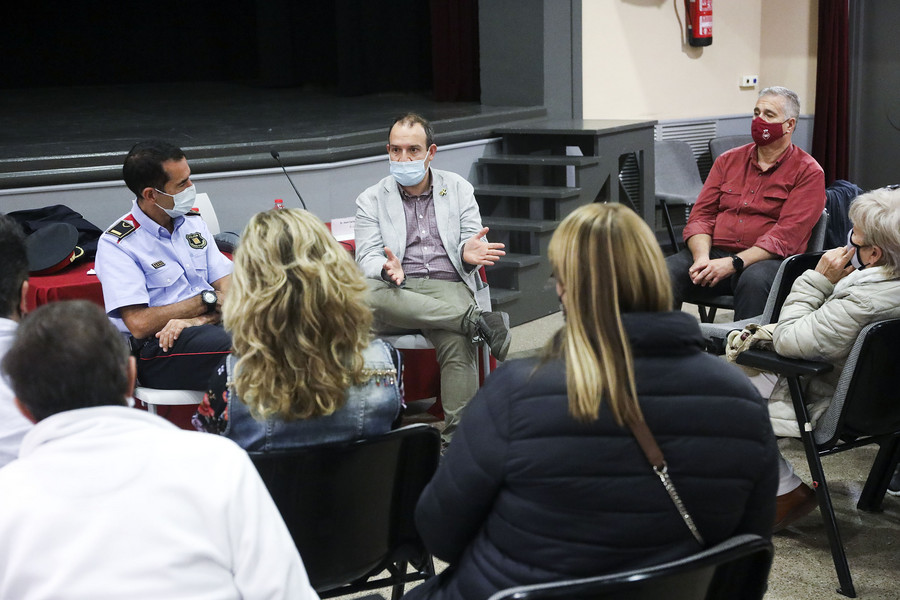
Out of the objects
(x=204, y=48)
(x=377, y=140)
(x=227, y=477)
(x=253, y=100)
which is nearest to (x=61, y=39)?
(x=204, y=48)

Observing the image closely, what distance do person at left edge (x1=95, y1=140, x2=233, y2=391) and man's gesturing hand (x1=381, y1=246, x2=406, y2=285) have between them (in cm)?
59

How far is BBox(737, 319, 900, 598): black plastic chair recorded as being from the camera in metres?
2.22

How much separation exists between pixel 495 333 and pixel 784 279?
96 cm

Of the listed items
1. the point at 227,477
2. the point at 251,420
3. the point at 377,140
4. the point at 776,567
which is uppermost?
the point at 377,140

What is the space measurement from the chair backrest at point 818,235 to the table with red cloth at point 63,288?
107 inches

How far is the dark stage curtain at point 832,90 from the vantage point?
677 cm

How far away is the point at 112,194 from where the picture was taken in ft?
14.1

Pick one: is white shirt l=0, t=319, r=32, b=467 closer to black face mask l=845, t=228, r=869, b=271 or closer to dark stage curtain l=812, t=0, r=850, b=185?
black face mask l=845, t=228, r=869, b=271

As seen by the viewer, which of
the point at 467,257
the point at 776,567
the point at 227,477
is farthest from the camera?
the point at 467,257

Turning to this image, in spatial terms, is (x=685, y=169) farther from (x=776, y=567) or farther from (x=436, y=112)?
(x=776, y=567)

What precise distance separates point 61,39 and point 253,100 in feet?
9.07

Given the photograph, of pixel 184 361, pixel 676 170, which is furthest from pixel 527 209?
pixel 184 361

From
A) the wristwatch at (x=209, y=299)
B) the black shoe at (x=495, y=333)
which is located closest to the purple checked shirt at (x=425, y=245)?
the black shoe at (x=495, y=333)

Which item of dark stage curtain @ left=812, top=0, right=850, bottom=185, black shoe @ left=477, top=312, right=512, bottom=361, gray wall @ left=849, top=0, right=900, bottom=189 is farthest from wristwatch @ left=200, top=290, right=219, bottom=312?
gray wall @ left=849, top=0, right=900, bottom=189
